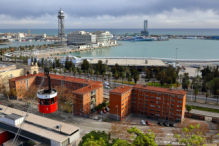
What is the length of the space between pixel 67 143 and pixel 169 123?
8.42 meters

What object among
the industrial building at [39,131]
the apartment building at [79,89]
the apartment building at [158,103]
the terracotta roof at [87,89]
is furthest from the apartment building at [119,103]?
the industrial building at [39,131]

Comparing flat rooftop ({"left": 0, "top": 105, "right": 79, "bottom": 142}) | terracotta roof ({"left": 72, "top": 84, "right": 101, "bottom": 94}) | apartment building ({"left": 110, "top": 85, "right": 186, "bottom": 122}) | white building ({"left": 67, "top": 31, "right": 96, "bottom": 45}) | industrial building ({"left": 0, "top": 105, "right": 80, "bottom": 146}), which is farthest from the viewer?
white building ({"left": 67, "top": 31, "right": 96, "bottom": 45})

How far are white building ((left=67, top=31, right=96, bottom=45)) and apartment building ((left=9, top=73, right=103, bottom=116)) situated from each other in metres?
58.7

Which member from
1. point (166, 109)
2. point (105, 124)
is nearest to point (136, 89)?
point (166, 109)

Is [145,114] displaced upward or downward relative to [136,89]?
downward

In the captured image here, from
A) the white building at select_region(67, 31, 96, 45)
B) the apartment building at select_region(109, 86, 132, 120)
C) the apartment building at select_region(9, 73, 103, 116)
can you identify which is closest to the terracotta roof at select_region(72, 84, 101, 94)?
the apartment building at select_region(9, 73, 103, 116)

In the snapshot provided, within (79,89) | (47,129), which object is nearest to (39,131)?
(47,129)

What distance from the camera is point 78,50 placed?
6688cm

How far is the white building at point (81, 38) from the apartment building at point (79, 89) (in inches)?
2313

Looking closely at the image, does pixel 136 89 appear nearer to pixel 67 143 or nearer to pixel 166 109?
pixel 166 109

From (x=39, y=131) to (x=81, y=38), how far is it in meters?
72.4

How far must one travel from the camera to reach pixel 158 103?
52.7 feet

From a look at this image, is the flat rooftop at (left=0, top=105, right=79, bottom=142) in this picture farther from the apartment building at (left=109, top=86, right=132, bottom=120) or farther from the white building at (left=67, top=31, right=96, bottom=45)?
Answer: the white building at (left=67, top=31, right=96, bottom=45)

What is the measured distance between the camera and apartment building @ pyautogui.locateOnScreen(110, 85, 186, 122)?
15.4 meters
